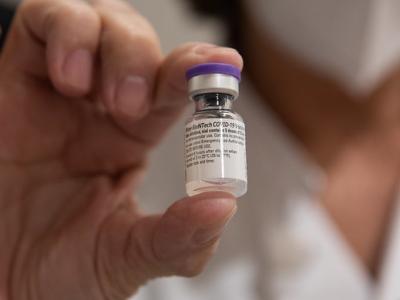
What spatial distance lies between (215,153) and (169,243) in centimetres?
9

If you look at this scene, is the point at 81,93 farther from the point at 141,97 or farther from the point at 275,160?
the point at 275,160

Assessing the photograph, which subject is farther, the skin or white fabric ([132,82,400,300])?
the skin

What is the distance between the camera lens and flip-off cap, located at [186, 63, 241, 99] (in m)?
0.44

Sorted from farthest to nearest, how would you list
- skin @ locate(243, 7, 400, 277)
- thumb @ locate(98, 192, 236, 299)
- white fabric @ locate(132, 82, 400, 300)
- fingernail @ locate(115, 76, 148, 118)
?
skin @ locate(243, 7, 400, 277) → white fabric @ locate(132, 82, 400, 300) → fingernail @ locate(115, 76, 148, 118) → thumb @ locate(98, 192, 236, 299)

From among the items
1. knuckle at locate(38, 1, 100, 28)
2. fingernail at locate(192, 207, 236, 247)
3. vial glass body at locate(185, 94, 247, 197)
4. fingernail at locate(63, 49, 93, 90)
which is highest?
knuckle at locate(38, 1, 100, 28)

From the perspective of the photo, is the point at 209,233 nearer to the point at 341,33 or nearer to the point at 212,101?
the point at 212,101

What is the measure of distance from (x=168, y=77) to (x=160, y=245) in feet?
0.55

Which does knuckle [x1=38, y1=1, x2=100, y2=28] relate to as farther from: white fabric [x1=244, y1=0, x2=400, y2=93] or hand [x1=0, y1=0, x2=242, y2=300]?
white fabric [x1=244, y1=0, x2=400, y2=93]

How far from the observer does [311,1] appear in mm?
1021

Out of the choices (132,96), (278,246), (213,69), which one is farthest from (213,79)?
(278,246)

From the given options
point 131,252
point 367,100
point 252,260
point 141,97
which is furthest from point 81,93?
point 367,100

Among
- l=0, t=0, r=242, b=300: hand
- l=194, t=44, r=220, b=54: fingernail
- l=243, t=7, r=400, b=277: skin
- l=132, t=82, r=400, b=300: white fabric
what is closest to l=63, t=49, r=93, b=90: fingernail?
l=0, t=0, r=242, b=300: hand

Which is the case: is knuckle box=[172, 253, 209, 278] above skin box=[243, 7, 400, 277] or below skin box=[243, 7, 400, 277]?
below

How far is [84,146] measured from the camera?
633 millimetres
